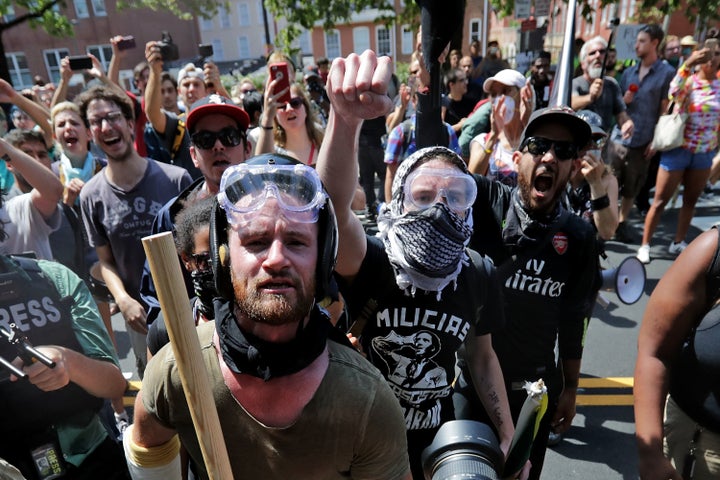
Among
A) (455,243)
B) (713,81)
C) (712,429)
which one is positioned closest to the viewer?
(712,429)

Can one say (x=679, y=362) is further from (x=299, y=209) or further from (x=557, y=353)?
(x=299, y=209)

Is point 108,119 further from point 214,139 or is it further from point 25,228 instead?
point 214,139

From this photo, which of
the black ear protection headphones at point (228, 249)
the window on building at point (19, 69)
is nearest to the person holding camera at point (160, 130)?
the black ear protection headphones at point (228, 249)

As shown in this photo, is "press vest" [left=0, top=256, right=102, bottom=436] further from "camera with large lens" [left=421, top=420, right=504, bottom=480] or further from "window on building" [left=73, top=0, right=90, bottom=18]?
"window on building" [left=73, top=0, right=90, bottom=18]

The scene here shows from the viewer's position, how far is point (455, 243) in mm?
1942

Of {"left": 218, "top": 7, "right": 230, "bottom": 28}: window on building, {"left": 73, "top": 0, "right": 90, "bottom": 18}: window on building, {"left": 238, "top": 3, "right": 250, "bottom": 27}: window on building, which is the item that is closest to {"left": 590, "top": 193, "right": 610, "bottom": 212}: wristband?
{"left": 73, "top": 0, "right": 90, "bottom": 18}: window on building

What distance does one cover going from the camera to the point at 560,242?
7.91ft

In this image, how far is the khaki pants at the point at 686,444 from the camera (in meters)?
1.79

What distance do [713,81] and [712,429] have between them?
538 cm

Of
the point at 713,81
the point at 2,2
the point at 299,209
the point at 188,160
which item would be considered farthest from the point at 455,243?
the point at 2,2

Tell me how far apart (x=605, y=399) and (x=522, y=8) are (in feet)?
32.1

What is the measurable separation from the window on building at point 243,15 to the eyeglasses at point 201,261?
50.9 meters

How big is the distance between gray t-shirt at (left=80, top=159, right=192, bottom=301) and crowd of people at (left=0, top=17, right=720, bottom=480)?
1cm

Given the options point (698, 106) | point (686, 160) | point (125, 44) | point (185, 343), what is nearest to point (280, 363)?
point (185, 343)
